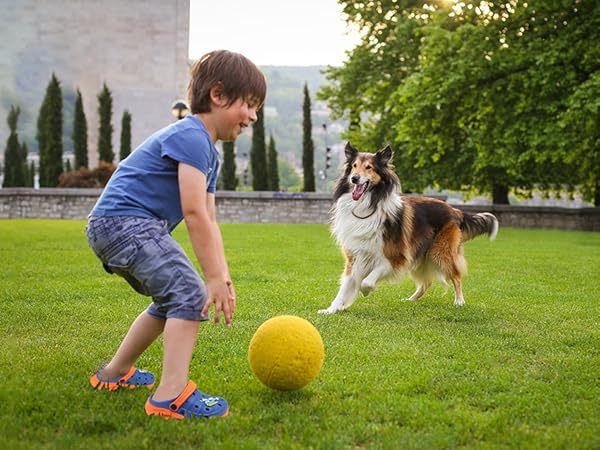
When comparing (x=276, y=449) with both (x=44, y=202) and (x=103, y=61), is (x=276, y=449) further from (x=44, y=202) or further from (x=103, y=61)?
(x=103, y=61)

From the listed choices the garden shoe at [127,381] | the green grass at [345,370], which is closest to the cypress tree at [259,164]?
the green grass at [345,370]

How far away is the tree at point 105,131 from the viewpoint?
39.1 metres

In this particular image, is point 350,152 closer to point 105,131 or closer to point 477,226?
point 477,226

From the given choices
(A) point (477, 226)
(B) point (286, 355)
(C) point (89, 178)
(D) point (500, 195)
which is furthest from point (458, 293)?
(C) point (89, 178)

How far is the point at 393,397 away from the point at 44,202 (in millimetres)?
27300

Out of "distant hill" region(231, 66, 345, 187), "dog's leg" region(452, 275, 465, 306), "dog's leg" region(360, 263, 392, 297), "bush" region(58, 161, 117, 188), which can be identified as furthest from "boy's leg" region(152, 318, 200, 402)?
"distant hill" region(231, 66, 345, 187)

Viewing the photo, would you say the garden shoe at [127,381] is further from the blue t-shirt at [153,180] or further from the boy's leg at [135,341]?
the blue t-shirt at [153,180]

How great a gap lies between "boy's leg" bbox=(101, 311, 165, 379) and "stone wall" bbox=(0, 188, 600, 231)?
25116 mm

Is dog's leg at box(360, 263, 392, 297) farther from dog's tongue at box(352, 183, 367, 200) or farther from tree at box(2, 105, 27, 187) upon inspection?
tree at box(2, 105, 27, 187)

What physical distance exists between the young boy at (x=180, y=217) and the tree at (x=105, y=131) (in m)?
36.8

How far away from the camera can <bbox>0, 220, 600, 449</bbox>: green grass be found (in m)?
3.38

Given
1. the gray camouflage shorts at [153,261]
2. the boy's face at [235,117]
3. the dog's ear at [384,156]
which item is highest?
the boy's face at [235,117]

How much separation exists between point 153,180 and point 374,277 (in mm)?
4196

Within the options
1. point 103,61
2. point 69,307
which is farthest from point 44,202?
point 69,307
